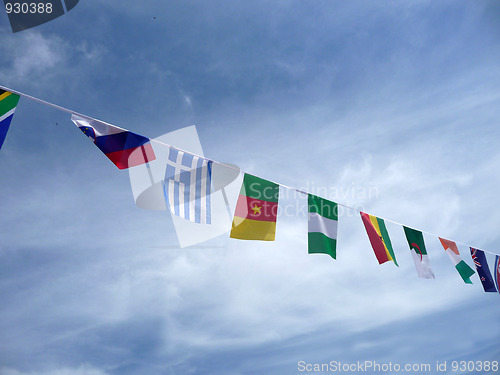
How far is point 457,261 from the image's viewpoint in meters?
8.19

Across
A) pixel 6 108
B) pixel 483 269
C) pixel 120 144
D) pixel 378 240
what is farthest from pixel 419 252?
pixel 6 108

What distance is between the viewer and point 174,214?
560cm

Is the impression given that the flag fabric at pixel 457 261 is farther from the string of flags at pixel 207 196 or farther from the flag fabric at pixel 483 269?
the string of flags at pixel 207 196

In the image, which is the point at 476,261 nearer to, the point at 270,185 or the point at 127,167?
the point at 270,185

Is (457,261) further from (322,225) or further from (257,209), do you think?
(257,209)

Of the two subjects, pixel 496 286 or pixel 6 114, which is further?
pixel 496 286

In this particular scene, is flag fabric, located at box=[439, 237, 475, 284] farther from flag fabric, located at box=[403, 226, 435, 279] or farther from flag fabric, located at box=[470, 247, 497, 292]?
flag fabric, located at box=[403, 226, 435, 279]

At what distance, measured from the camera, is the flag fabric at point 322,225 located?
6.42m

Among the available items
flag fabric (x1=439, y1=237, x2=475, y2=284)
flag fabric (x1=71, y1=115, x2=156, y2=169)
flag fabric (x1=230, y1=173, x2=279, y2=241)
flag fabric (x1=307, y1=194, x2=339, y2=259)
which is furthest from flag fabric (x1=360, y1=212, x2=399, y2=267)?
flag fabric (x1=71, y1=115, x2=156, y2=169)

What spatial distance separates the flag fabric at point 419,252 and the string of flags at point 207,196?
0.80 m

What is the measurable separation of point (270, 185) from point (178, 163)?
1550 millimetres

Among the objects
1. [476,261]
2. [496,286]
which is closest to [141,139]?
[476,261]

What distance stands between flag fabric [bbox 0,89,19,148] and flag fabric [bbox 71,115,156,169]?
891 mm

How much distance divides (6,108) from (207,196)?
301 cm
